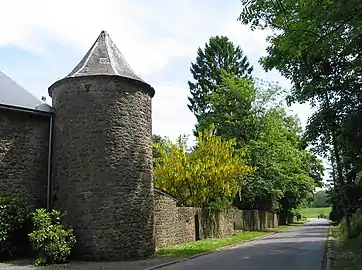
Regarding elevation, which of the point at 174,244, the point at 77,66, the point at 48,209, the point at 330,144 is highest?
the point at 77,66

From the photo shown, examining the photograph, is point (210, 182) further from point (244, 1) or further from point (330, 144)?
point (244, 1)

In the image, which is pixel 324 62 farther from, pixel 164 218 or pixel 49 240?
pixel 49 240

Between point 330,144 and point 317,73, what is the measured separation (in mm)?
2886

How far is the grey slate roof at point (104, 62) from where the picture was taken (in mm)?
16359

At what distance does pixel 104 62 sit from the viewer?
16.9 m

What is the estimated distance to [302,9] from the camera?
35.0 ft

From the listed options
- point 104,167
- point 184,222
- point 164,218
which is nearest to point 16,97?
point 104,167

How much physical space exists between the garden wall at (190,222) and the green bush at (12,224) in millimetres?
5886

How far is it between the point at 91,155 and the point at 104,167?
2.25 ft

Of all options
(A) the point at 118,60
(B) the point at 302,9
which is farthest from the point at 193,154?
(B) the point at 302,9

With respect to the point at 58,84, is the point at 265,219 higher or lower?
lower

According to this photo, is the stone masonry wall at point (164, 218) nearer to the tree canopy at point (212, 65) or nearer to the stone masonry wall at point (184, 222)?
the stone masonry wall at point (184, 222)

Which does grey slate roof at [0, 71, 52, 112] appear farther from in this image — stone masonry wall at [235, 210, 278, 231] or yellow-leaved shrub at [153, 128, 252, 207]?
stone masonry wall at [235, 210, 278, 231]

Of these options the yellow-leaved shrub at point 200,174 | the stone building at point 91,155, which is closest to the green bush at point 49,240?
the stone building at point 91,155
